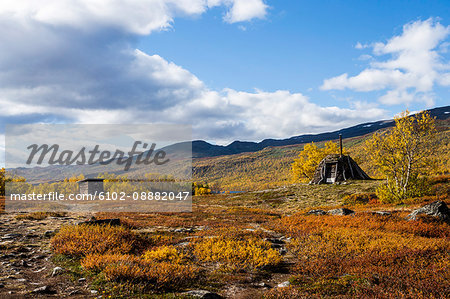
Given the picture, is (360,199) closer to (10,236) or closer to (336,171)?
(336,171)

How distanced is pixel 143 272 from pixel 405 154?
3062 cm

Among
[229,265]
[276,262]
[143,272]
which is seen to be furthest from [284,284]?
[143,272]

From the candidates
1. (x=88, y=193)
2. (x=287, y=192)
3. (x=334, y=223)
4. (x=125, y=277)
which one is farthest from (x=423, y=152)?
(x=88, y=193)

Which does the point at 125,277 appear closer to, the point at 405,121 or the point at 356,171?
the point at 405,121

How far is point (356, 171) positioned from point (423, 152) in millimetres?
25333

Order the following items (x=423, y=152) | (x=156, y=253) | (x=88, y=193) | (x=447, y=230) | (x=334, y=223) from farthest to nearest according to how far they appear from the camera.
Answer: (x=88, y=193) → (x=423, y=152) → (x=334, y=223) → (x=447, y=230) → (x=156, y=253)

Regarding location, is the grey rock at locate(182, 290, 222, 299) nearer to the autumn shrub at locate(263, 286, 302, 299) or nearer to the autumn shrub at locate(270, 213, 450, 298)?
the autumn shrub at locate(263, 286, 302, 299)

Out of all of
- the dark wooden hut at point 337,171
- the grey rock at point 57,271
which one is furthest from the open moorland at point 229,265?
the dark wooden hut at point 337,171

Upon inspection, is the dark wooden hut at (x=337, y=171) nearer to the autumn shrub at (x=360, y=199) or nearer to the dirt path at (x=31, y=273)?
the autumn shrub at (x=360, y=199)

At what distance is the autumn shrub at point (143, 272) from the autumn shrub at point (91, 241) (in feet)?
4.93

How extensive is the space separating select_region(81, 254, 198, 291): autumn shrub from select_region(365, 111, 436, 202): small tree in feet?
89.7

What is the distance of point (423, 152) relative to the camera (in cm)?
2709

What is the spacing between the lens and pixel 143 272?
683cm

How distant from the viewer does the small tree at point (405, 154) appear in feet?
87.6
